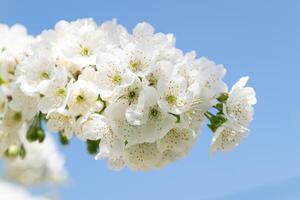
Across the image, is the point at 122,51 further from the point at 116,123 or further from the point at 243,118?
the point at 243,118

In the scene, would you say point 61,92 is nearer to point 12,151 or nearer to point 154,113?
point 154,113

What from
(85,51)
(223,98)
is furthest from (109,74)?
(223,98)

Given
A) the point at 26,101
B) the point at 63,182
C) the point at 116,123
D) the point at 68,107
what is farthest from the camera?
the point at 63,182

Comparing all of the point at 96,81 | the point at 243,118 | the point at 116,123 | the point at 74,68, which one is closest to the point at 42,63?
the point at 74,68

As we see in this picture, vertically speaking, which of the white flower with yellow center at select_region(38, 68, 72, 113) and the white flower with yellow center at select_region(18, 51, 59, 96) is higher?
the white flower with yellow center at select_region(18, 51, 59, 96)

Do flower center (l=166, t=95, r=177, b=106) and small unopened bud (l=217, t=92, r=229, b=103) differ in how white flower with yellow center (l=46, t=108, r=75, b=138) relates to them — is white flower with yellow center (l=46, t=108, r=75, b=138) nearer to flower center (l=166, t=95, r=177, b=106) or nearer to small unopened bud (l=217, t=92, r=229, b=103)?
flower center (l=166, t=95, r=177, b=106)

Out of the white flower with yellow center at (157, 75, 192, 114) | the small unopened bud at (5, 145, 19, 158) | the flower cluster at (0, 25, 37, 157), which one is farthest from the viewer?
the small unopened bud at (5, 145, 19, 158)

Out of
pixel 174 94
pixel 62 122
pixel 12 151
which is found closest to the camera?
pixel 174 94

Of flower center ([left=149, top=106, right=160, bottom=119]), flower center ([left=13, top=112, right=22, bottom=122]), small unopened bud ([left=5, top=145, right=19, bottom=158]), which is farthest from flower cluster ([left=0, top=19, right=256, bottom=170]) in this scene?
small unopened bud ([left=5, top=145, right=19, bottom=158])
